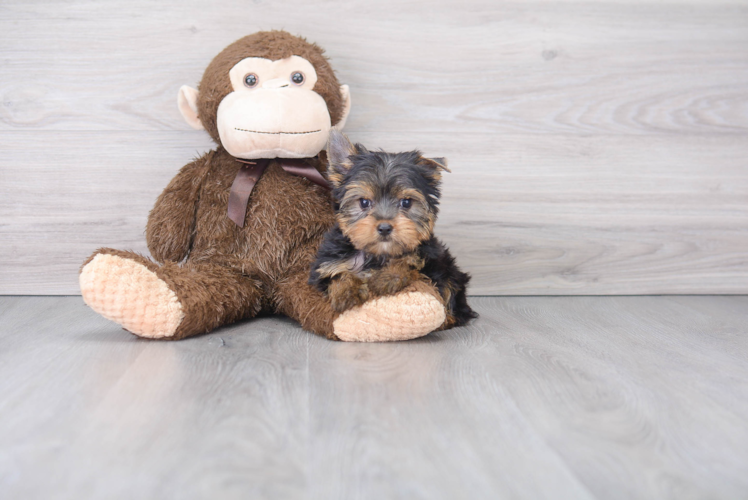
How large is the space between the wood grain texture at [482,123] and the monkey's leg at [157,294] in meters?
0.72

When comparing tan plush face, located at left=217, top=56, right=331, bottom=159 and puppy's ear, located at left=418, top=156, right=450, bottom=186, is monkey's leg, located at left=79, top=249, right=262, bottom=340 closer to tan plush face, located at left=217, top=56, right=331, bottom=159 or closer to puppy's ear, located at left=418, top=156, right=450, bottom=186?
tan plush face, located at left=217, top=56, right=331, bottom=159

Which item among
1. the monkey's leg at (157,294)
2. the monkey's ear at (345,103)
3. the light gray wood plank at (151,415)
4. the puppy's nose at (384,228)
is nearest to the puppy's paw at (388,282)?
the puppy's nose at (384,228)

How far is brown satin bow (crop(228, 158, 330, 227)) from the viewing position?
1962 mm

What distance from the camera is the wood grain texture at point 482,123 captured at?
225cm

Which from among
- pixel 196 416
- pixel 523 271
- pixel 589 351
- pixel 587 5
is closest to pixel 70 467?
pixel 196 416

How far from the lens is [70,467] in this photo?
97cm

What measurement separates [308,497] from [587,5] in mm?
2213

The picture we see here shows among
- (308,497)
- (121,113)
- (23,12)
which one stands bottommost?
(308,497)

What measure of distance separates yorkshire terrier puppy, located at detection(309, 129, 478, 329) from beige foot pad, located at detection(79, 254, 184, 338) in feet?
1.36

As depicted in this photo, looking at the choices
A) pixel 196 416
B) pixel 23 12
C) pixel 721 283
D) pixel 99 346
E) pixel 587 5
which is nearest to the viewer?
pixel 196 416

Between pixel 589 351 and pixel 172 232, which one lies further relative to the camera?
pixel 172 232

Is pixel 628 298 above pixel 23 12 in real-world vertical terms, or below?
below

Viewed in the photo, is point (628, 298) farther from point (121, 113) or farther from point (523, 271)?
point (121, 113)

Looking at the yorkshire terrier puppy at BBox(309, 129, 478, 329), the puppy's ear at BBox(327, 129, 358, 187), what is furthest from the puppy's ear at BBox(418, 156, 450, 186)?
the puppy's ear at BBox(327, 129, 358, 187)
